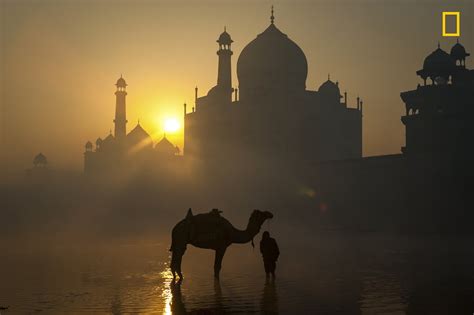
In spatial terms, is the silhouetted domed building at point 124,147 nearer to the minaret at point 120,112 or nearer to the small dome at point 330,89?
the minaret at point 120,112

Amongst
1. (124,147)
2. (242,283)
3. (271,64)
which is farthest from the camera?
(124,147)

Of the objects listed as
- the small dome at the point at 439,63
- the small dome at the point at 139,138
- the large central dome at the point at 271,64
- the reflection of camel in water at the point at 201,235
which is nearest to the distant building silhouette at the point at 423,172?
the small dome at the point at 439,63

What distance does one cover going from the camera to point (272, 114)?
164 feet

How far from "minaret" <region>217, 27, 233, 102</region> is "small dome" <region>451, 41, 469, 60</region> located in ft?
56.4

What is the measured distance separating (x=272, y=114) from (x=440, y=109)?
44.3 ft

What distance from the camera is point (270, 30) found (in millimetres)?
51812

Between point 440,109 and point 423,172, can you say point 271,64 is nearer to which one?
point 440,109

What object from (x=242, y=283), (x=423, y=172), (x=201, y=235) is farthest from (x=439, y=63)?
(x=242, y=283)

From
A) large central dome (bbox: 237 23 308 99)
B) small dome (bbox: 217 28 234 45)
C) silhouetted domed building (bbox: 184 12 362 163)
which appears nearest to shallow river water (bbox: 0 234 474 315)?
silhouetted domed building (bbox: 184 12 362 163)

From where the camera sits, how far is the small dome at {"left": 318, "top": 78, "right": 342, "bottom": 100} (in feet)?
185

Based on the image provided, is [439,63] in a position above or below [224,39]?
below

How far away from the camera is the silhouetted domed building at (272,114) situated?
4991cm

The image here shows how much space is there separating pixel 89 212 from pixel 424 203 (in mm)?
23538

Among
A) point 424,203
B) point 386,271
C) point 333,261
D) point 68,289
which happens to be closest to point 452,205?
point 424,203
